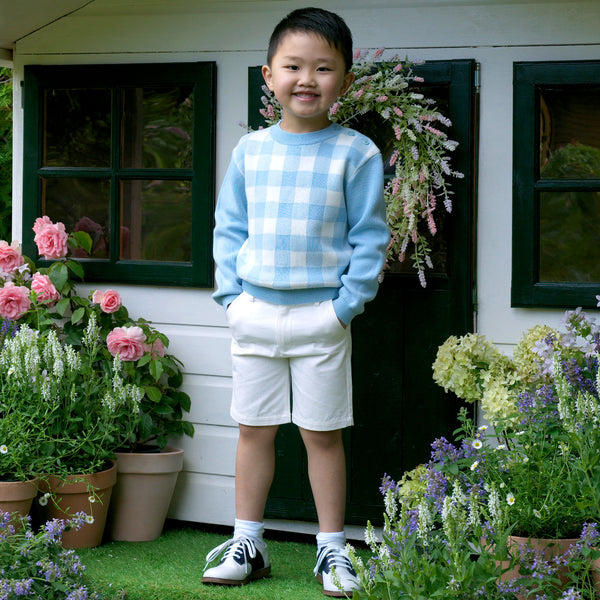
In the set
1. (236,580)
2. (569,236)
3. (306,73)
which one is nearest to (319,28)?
(306,73)

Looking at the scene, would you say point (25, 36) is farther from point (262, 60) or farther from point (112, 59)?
point (262, 60)

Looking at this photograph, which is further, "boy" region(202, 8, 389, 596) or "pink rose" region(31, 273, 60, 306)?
"pink rose" region(31, 273, 60, 306)

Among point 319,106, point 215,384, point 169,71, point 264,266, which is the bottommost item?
point 215,384

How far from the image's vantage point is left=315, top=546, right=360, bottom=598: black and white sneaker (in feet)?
9.63

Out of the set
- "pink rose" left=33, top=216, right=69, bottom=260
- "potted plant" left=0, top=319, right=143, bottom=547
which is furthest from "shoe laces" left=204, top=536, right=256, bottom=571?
"pink rose" left=33, top=216, right=69, bottom=260

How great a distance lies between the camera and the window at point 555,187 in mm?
3475

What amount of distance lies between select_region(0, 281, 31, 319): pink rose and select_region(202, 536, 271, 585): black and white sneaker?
4.56ft

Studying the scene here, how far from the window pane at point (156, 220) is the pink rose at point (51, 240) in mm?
256

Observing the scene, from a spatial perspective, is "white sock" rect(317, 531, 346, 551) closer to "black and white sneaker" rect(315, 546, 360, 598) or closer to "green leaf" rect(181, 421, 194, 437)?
"black and white sneaker" rect(315, 546, 360, 598)

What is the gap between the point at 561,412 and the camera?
8.45 ft

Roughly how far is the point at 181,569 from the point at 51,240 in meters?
1.49

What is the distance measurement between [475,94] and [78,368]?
1.84 metres

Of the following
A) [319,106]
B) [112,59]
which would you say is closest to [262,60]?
[112,59]

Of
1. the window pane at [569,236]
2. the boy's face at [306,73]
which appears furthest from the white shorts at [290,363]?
the window pane at [569,236]
